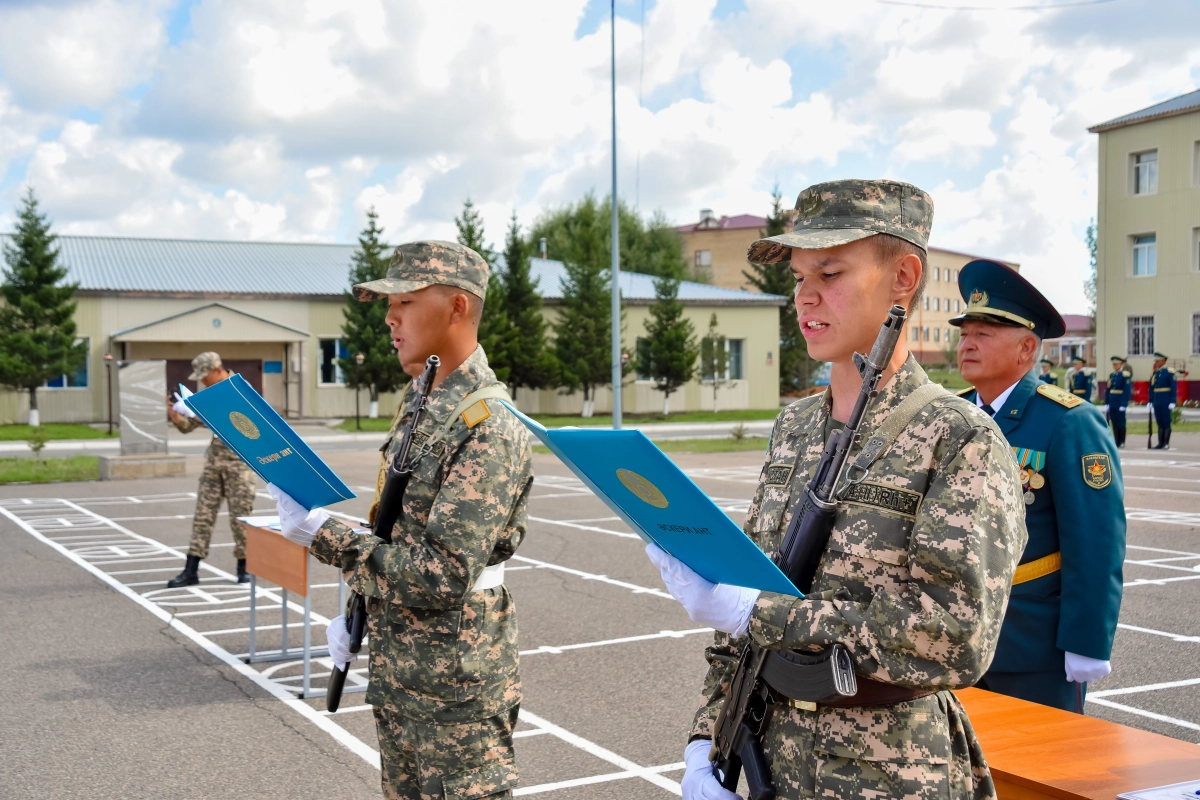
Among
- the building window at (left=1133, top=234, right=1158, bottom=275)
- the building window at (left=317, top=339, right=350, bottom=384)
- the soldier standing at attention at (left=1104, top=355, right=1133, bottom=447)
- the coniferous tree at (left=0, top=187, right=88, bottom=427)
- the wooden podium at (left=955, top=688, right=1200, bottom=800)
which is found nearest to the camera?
the wooden podium at (left=955, top=688, right=1200, bottom=800)

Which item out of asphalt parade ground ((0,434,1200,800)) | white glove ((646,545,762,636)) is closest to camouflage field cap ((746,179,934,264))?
white glove ((646,545,762,636))

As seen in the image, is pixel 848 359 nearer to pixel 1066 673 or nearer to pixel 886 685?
pixel 886 685

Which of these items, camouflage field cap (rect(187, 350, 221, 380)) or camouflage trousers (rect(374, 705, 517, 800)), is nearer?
camouflage trousers (rect(374, 705, 517, 800))

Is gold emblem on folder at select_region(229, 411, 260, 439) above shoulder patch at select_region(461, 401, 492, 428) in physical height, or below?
below

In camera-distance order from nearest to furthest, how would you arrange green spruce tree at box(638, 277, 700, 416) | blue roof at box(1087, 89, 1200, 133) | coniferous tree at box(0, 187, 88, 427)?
1. coniferous tree at box(0, 187, 88, 427)
2. blue roof at box(1087, 89, 1200, 133)
3. green spruce tree at box(638, 277, 700, 416)

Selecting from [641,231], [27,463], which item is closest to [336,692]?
[27,463]

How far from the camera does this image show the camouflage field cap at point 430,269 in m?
3.38

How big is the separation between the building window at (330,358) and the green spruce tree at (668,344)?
41.5 ft

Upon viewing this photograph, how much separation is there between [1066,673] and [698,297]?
47.2 metres

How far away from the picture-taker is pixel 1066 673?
11.7ft

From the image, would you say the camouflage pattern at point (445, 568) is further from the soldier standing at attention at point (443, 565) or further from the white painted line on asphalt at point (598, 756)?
the white painted line on asphalt at point (598, 756)

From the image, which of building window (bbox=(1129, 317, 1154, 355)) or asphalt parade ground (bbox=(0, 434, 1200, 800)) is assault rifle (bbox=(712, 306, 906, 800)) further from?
building window (bbox=(1129, 317, 1154, 355))

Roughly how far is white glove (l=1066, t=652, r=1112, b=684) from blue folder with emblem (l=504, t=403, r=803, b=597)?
194 cm

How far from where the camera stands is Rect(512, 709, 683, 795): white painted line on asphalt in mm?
5047
